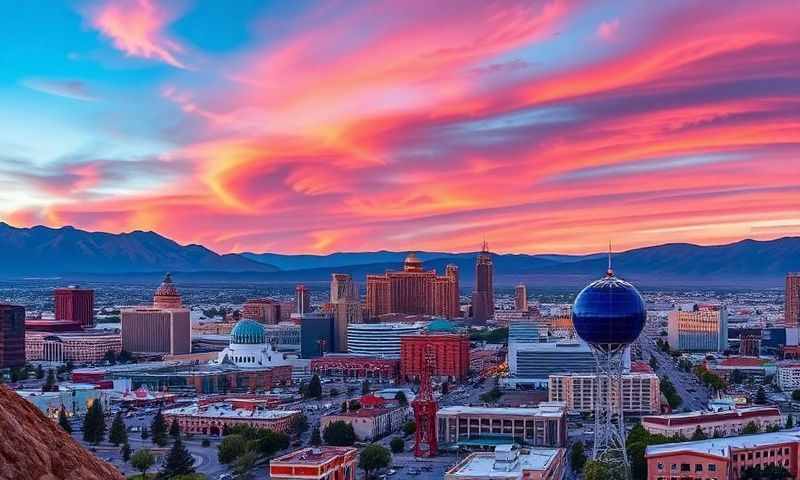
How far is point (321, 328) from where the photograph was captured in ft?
332

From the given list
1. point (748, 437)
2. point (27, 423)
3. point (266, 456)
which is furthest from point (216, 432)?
point (27, 423)

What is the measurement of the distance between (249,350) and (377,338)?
637 inches

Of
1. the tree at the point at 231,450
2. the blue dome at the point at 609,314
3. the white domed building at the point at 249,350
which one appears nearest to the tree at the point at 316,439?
the tree at the point at 231,450

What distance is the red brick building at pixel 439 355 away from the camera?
3238 inches

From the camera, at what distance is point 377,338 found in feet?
313

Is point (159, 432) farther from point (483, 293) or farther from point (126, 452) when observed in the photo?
point (483, 293)

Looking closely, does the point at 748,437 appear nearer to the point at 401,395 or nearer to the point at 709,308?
the point at 401,395

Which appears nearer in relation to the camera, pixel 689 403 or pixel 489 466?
pixel 489 466

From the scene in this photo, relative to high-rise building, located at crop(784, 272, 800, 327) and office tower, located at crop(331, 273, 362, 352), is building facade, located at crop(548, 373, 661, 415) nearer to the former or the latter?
office tower, located at crop(331, 273, 362, 352)

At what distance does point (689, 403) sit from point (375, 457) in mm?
30487

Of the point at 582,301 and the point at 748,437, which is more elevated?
the point at 582,301

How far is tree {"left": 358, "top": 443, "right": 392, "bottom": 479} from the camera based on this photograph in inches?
1593

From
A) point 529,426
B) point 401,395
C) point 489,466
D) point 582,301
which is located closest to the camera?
point 489,466

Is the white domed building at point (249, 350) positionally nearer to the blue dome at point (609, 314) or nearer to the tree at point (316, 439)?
the tree at point (316, 439)
